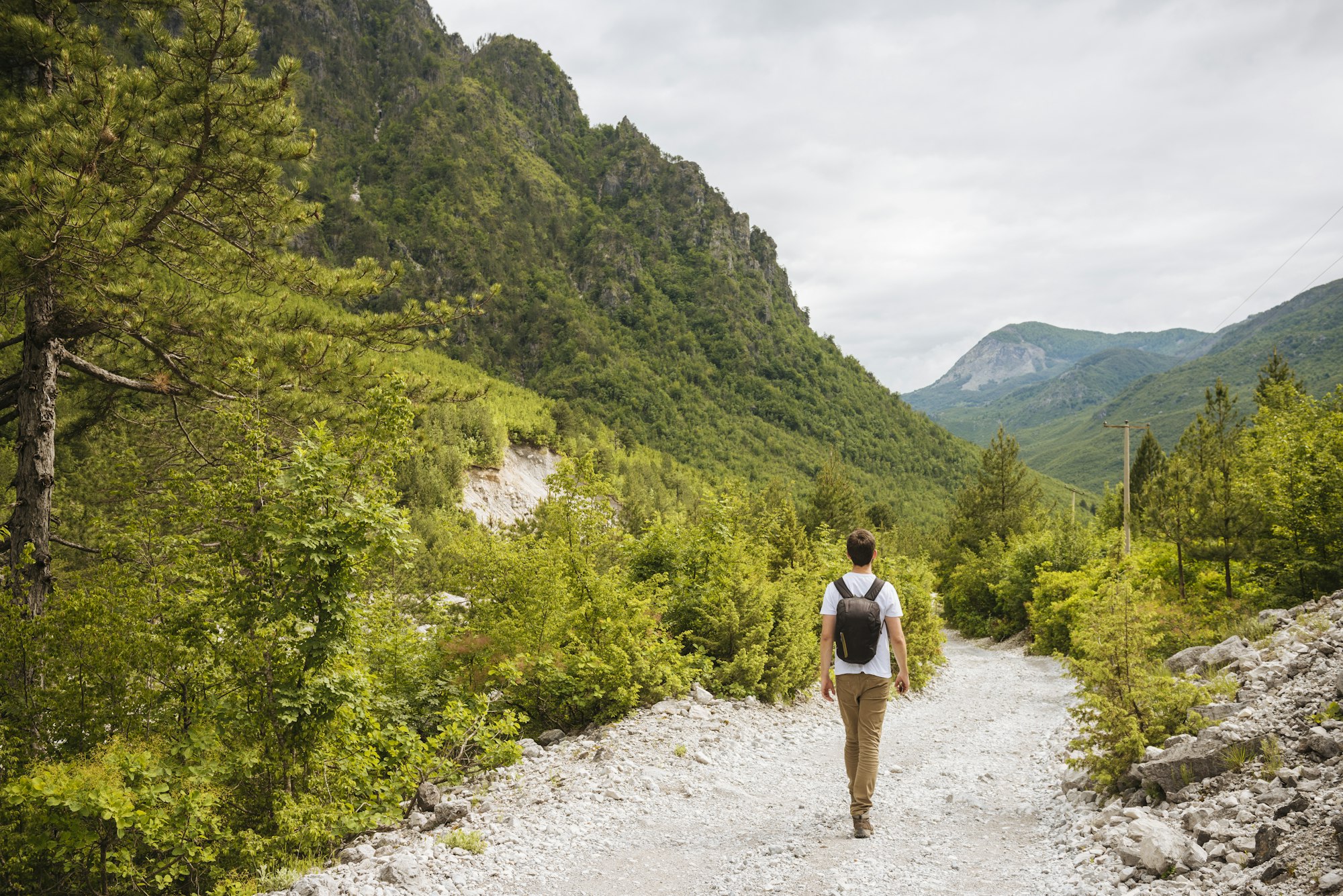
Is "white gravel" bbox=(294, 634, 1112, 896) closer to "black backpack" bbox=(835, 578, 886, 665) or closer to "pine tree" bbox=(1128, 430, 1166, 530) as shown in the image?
"black backpack" bbox=(835, 578, 886, 665)

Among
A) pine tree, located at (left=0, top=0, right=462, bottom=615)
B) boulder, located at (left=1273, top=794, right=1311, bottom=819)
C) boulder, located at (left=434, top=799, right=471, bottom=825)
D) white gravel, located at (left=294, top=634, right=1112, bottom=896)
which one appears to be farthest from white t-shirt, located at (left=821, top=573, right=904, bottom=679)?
pine tree, located at (left=0, top=0, right=462, bottom=615)

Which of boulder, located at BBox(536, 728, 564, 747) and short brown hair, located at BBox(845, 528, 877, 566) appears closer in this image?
short brown hair, located at BBox(845, 528, 877, 566)

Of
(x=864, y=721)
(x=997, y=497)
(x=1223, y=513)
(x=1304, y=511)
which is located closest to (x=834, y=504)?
(x=997, y=497)

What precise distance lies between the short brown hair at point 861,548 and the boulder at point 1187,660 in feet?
18.2

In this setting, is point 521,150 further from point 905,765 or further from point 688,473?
point 905,765

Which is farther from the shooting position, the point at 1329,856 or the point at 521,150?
the point at 521,150

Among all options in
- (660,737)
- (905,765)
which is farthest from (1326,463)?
(660,737)

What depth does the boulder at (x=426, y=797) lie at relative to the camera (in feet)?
18.9

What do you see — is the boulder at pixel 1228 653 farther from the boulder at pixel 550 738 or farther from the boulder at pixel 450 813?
the boulder at pixel 450 813

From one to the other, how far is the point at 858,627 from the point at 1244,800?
257cm

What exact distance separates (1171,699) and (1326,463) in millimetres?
7507

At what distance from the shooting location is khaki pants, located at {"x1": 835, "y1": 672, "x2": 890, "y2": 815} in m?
5.18

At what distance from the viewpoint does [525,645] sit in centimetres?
794

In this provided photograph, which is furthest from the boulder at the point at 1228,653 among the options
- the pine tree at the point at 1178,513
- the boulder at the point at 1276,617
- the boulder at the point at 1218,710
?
the pine tree at the point at 1178,513
